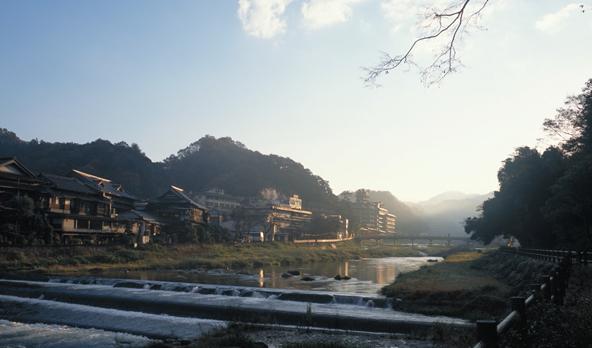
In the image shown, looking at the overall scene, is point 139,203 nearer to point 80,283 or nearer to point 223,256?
point 223,256

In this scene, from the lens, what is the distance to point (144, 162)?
106 meters

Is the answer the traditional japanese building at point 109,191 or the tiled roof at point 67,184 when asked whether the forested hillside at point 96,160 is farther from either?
the tiled roof at point 67,184

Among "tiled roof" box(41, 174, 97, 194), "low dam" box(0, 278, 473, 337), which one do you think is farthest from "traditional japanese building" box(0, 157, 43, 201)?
"low dam" box(0, 278, 473, 337)

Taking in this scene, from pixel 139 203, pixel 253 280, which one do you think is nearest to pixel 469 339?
pixel 253 280

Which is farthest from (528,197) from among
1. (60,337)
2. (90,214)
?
(90,214)

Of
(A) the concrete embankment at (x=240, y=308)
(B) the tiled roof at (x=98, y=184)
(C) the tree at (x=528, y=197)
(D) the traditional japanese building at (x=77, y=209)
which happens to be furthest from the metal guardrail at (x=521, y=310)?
(B) the tiled roof at (x=98, y=184)

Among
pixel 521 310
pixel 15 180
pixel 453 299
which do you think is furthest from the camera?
pixel 15 180

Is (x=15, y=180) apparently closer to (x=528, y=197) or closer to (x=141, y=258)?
(x=141, y=258)

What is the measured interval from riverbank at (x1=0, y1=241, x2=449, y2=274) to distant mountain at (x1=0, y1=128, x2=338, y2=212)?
42.9 m

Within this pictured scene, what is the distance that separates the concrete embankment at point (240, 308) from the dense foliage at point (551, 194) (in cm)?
1479

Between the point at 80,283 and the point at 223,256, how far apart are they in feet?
76.9

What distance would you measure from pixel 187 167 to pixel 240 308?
116m

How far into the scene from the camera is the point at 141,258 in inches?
1662

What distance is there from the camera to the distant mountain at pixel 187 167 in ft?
307
